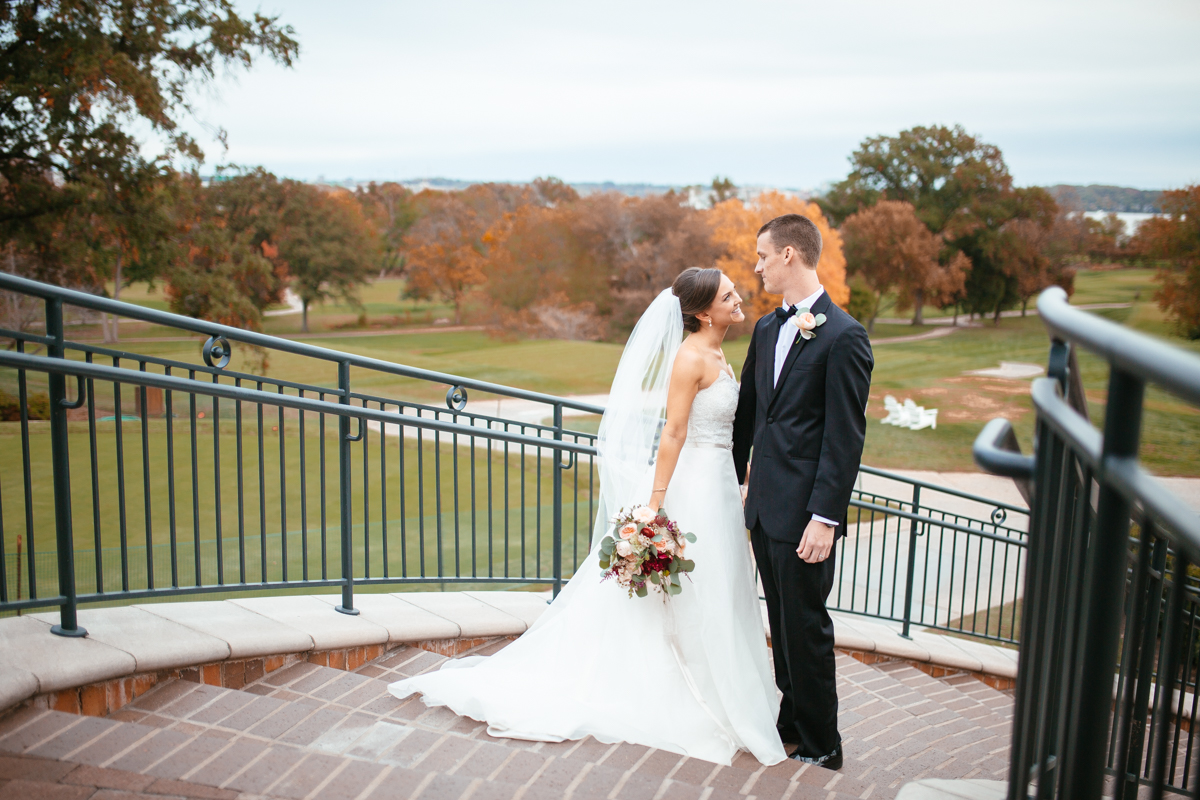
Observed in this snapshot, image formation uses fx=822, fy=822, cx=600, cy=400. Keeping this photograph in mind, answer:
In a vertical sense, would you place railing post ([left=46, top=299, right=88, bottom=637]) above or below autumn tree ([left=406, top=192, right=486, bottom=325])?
below

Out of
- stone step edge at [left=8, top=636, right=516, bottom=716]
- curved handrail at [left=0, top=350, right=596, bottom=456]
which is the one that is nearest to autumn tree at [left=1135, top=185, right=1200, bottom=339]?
curved handrail at [left=0, top=350, right=596, bottom=456]

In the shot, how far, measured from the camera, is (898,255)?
40406mm

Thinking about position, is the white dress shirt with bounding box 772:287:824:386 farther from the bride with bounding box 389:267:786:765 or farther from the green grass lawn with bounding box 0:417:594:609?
the green grass lawn with bounding box 0:417:594:609

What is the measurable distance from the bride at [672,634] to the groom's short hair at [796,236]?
31cm

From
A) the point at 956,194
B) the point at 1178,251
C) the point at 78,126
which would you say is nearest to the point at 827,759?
the point at 78,126

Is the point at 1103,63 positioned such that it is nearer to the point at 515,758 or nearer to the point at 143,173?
the point at 143,173

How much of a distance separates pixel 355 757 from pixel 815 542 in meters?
1.58

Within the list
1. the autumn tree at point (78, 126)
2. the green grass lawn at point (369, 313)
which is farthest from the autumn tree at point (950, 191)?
the autumn tree at point (78, 126)

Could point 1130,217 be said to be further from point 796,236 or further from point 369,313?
point 796,236

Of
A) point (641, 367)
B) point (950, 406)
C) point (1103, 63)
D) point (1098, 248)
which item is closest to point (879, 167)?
point (1098, 248)

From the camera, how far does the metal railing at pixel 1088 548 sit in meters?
0.87

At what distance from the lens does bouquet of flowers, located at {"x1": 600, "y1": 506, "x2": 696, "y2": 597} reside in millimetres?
3043

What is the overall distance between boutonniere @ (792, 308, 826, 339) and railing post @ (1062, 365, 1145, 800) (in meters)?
1.77

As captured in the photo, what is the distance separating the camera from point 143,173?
52.9 ft
